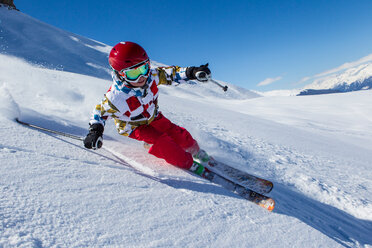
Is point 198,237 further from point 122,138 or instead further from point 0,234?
point 122,138

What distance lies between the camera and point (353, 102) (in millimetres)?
14305

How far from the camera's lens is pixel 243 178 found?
2.92 metres

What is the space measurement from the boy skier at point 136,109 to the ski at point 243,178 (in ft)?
1.20

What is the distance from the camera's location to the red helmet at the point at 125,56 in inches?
106

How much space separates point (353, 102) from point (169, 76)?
49.7 ft

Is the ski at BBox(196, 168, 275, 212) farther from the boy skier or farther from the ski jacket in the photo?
the ski jacket

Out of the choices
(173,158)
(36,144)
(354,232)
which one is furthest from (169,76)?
(354,232)

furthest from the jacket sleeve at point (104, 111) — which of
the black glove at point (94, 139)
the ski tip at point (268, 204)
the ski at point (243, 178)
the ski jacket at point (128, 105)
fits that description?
the ski tip at point (268, 204)

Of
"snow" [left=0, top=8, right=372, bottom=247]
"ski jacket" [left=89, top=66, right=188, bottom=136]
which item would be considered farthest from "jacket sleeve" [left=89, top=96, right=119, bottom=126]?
"snow" [left=0, top=8, right=372, bottom=247]

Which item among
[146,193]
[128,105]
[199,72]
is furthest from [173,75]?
[146,193]

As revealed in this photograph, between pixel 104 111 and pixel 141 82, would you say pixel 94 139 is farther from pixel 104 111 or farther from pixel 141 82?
pixel 141 82

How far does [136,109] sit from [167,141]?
0.59 m

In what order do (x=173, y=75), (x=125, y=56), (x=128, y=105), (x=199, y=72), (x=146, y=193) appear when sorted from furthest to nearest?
(x=173, y=75) → (x=199, y=72) → (x=128, y=105) → (x=125, y=56) → (x=146, y=193)

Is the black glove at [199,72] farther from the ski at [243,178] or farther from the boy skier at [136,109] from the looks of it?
the ski at [243,178]
